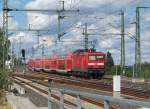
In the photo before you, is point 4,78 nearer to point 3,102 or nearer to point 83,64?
point 3,102

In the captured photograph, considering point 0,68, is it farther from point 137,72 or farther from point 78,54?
point 78,54

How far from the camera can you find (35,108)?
18906 mm

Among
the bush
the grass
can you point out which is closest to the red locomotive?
the bush

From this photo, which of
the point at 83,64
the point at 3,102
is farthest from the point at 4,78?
the point at 83,64

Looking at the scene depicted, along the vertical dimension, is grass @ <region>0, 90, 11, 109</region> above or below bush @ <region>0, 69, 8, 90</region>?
below

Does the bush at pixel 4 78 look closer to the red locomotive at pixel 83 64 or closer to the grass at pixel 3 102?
the grass at pixel 3 102

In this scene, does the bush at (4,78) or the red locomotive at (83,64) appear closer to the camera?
the bush at (4,78)

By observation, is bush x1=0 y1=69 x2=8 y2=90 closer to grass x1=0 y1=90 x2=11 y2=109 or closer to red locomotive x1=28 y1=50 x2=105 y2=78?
grass x1=0 y1=90 x2=11 y2=109

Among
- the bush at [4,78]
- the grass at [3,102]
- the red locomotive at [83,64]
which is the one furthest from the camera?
the red locomotive at [83,64]

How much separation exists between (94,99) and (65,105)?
313cm

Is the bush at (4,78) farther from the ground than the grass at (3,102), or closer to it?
farther from the ground

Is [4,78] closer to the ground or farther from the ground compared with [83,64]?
closer to the ground

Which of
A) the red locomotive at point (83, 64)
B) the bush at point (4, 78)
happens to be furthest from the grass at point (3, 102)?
the red locomotive at point (83, 64)

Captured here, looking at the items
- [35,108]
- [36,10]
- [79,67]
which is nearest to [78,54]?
[79,67]
